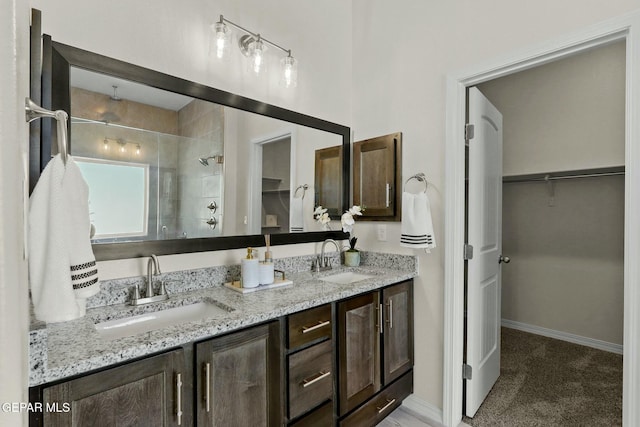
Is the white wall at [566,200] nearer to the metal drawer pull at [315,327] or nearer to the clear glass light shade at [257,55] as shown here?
the clear glass light shade at [257,55]

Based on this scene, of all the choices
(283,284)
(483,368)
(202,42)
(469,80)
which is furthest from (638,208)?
(202,42)

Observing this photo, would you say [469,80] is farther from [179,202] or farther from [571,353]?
[571,353]

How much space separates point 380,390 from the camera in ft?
6.15

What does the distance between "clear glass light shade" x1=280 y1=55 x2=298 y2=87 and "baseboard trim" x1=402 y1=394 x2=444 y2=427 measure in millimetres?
2213

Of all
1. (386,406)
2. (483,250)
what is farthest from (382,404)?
(483,250)

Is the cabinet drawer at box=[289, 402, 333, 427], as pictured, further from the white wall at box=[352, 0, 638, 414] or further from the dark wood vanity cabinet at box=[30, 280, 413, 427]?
the white wall at box=[352, 0, 638, 414]

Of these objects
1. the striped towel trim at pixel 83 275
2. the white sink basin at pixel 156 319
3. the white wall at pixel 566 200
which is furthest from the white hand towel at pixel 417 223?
the white wall at pixel 566 200

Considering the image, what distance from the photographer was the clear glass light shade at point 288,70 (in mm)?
2080

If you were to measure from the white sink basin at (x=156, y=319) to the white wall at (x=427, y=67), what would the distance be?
132cm

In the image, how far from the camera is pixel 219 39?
1.74m

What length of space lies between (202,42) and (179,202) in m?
0.86

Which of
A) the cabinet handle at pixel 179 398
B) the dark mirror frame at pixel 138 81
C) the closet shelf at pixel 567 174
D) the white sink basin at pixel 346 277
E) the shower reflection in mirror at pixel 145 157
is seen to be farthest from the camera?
the closet shelf at pixel 567 174

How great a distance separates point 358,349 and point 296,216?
0.92 m

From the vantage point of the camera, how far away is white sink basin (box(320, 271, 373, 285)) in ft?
6.98
